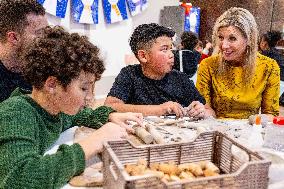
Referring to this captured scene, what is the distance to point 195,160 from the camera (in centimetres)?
123

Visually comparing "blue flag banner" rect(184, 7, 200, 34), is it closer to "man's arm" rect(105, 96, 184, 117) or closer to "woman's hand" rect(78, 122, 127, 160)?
"man's arm" rect(105, 96, 184, 117)

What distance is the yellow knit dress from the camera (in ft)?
8.50

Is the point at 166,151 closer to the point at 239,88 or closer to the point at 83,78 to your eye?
the point at 83,78

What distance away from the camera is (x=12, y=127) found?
3.83 ft

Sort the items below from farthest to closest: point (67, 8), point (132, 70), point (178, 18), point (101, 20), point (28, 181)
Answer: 1. point (178, 18)
2. point (101, 20)
3. point (67, 8)
4. point (132, 70)
5. point (28, 181)

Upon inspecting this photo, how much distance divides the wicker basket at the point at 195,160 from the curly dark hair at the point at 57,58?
1.39 ft

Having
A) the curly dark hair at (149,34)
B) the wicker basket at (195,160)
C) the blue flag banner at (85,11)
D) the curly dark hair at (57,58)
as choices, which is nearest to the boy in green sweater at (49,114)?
the curly dark hair at (57,58)

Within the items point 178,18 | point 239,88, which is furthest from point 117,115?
point 178,18

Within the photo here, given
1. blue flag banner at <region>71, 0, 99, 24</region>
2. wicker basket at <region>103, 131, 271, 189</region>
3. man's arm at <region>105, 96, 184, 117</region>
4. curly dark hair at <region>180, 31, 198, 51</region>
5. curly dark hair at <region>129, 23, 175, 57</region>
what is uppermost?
blue flag banner at <region>71, 0, 99, 24</region>

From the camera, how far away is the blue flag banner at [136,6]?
500 cm

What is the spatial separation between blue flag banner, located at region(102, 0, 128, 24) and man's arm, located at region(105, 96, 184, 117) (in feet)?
8.51

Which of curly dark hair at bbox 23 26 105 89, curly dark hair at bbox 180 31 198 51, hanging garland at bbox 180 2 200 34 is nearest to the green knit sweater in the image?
curly dark hair at bbox 23 26 105 89

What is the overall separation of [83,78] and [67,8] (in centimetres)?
332

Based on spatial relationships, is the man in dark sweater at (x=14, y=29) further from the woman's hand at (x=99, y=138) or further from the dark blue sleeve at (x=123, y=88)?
the woman's hand at (x=99, y=138)
